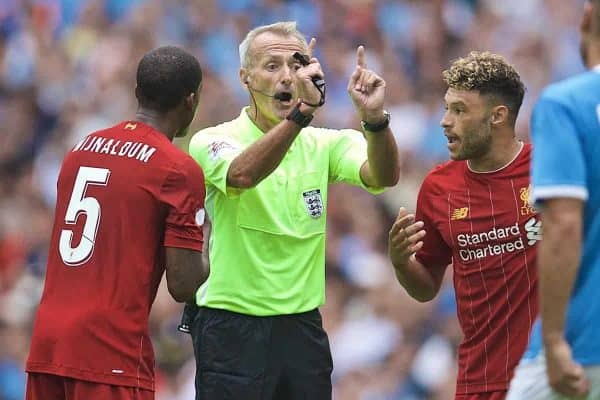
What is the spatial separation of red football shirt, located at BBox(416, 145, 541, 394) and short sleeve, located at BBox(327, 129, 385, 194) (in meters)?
0.43

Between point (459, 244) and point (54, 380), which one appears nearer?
point (54, 380)

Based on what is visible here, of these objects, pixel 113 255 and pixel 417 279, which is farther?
pixel 417 279

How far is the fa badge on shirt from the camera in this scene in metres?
6.48

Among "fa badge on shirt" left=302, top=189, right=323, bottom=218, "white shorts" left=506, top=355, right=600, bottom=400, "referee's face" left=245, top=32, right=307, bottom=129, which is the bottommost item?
"white shorts" left=506, top=355, right=600, bottom=400

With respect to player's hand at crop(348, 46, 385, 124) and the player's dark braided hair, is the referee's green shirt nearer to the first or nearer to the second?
player's hand at crop(348, 46, 385, 124)

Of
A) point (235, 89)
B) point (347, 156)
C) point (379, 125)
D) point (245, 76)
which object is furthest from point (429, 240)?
point (235, 89)

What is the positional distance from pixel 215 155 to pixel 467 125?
1.24 meters

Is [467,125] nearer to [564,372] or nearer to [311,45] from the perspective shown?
[311,45]

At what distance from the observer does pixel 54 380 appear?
5531 millimetres

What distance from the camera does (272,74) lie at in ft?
21.9

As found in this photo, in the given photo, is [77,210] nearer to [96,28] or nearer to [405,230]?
[405,230]

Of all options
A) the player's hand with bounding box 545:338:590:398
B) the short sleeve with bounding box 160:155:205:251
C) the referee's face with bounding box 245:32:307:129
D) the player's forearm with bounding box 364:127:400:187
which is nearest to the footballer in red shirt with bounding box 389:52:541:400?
the player's forearm with bounding box 364:127:400:187

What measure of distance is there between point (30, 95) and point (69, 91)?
0.38 metres

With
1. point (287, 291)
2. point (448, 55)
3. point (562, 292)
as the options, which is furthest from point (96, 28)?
point (562, 292)
